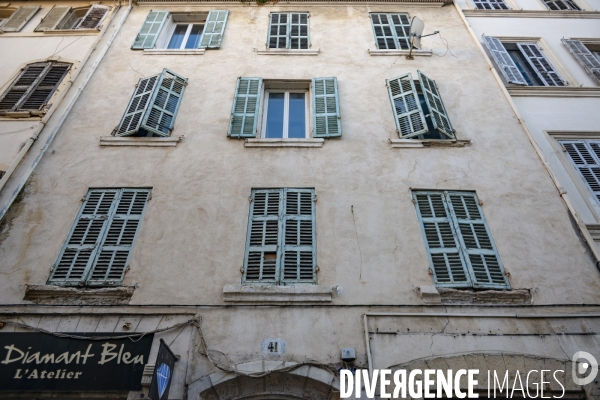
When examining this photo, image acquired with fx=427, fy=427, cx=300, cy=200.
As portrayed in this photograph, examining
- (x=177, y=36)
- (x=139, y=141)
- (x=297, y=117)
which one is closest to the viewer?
(x=139, y=141)

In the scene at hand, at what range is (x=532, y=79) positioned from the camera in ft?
31.8

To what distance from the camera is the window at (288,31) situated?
386 inches

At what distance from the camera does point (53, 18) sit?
35.7 ft

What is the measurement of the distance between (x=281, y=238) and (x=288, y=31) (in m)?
6.02

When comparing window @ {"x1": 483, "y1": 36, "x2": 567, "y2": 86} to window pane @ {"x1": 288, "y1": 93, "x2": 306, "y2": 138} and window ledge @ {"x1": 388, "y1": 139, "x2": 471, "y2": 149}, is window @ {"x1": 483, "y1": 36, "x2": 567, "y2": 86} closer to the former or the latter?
window ledge @ {"x1": 388, "y1": 139, "x2": 471, "y2": 149}

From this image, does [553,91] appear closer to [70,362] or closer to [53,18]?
[70,362]

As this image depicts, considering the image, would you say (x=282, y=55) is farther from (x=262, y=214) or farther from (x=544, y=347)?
(x=544, y=347)

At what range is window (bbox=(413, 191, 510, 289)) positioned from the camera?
19.2 feet

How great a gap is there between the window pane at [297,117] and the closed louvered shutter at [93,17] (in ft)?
18.3

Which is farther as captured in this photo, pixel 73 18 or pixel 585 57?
pixel 73 18

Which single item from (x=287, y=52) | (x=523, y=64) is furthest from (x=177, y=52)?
(x=523, y=64)

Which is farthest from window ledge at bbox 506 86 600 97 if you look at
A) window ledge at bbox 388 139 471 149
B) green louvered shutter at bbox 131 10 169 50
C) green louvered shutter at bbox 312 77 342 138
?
green louvered shutter at bbox 131 10 169 50

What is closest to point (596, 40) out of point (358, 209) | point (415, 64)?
point (415, 64)

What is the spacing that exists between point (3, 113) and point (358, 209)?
7100mm
